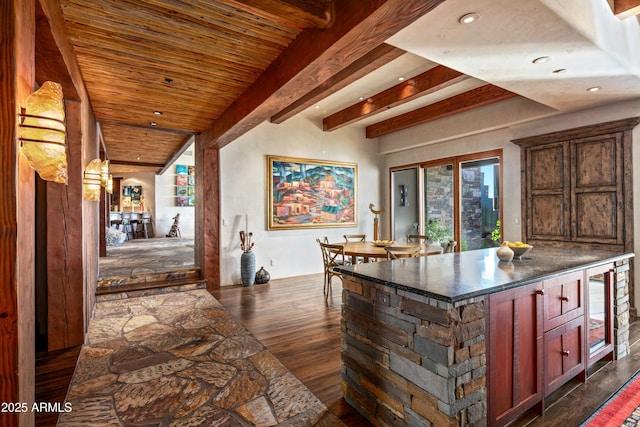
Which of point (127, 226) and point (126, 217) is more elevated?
point (126, 217)

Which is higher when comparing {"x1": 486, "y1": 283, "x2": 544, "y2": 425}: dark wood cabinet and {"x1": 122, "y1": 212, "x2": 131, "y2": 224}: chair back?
{"x1": 122, "y1": 212, "x2": 131, "y2": 224}: chair back

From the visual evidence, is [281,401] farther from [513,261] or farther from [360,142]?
[360,142]

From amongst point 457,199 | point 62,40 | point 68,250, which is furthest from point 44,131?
point 457,199

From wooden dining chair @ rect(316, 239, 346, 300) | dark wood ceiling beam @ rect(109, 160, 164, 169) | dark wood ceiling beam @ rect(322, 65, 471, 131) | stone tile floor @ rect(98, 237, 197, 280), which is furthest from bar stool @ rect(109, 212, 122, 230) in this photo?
wooden dining chair @ rect(316, 239, 346, 300)

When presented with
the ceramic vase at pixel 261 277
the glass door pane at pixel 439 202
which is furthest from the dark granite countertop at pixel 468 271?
the ceramic vase at pixel 261 277

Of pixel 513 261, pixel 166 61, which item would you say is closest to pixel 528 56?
pixel 513 261

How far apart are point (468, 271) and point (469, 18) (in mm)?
1775

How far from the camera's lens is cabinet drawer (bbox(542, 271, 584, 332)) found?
2.10 metres

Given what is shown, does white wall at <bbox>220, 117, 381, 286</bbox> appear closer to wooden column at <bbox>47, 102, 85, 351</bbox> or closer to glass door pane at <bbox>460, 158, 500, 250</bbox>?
glass door pane at <bbox>460, 158, 500, 250</bbox>

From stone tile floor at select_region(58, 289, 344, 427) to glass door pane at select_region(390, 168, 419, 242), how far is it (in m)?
4.69

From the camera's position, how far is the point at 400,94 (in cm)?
467

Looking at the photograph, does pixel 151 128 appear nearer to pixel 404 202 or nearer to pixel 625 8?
pixel 404 202

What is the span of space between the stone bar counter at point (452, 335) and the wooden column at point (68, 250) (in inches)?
Answer: 112

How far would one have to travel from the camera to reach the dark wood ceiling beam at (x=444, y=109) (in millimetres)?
4617
